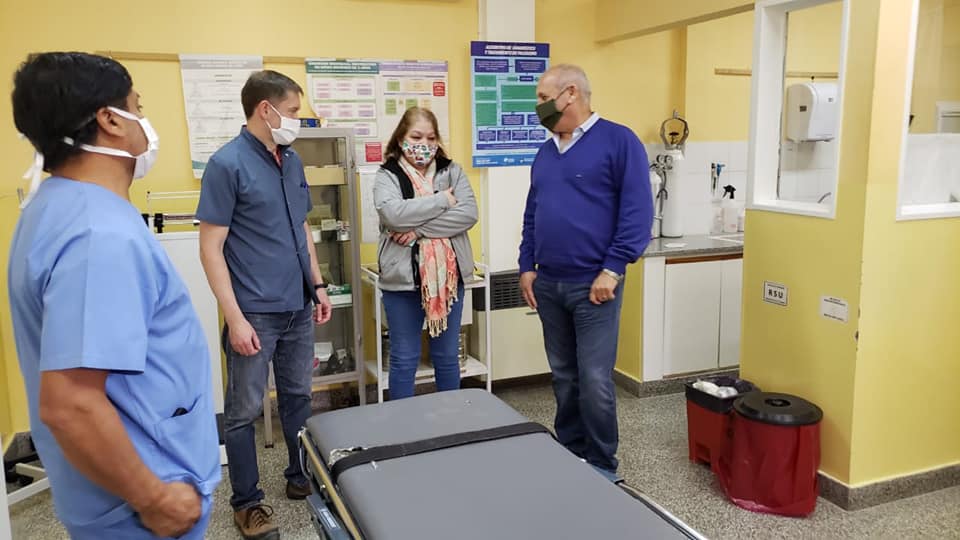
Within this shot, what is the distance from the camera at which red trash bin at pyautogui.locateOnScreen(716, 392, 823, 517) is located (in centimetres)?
256

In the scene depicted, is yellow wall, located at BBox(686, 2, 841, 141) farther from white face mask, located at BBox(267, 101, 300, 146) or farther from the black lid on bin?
white face mask, located at BBox(267, 101, 300, 146)

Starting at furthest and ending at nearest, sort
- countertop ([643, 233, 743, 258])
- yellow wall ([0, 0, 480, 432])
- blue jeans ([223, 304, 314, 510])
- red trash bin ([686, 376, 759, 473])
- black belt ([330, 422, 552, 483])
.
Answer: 1. countertop ([643, 233, 743, 258])
2. yellow wall ([0, 0, 480, 432])
3. red trash bin ([686, 376, 759, 473])
4. blue jeans ([223, 304, 314, 510])
5. black belt ([330, 422, 552, 483])

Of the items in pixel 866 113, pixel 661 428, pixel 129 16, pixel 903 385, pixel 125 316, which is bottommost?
pixel 661 428

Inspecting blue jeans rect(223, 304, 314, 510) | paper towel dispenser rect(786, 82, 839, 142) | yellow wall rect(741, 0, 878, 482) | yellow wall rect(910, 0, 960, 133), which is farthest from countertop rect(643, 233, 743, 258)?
blue jeans rect(223, 304, 314, 510)

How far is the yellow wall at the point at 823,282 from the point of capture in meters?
2.47

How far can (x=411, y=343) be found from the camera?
9.96ft

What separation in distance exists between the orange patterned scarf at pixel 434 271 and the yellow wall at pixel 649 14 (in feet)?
4.99

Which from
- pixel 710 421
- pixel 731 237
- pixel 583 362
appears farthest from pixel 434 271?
pixel 731 237

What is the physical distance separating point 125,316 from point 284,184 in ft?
4.57

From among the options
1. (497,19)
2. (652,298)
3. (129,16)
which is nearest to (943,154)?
(652,298)

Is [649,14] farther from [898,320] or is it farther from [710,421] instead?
[710,421]

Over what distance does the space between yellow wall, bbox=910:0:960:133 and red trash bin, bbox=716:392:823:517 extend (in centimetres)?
130

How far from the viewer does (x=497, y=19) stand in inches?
151

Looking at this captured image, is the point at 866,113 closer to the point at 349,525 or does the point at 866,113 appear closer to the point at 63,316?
the point at 349,525
